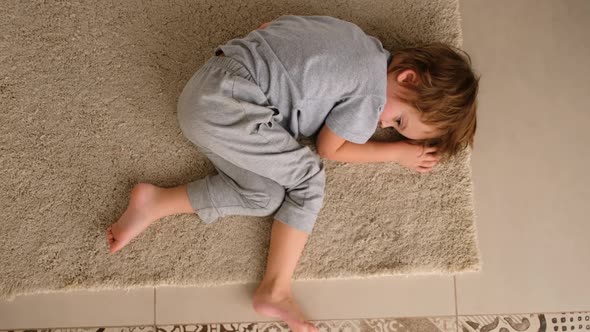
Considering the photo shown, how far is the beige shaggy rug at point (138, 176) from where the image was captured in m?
0.99

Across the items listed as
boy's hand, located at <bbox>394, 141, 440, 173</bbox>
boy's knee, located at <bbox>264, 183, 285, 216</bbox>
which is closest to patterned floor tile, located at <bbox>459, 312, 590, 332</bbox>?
boy's hand, located at <bbox>394, 141, 440, 173</bbox>

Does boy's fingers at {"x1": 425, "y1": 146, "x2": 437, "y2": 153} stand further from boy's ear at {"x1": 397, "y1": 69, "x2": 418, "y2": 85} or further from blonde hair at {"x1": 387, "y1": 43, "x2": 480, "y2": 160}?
boy's ear at {"x1": 397, "y1": 69, "x2": 418, "y2": 85}

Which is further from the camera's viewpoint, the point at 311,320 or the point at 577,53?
the point at 577,53

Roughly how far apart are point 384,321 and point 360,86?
472 millimetres

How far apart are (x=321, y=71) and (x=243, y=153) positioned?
199 millimetres

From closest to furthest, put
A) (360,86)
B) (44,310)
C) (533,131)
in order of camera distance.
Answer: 1. (360,86)
2. (44,310)
3. (533,131)

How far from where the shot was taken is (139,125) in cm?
104

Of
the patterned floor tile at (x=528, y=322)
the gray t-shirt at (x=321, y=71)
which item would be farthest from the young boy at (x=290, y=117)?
the patterned floor tile at (x=528, y=322)

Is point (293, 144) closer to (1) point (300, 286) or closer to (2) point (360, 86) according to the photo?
(2) point (360, 86)

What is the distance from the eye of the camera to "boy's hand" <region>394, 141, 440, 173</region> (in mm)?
1013

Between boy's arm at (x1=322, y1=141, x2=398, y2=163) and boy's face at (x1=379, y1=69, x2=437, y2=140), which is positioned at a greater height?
boy's face at (x1=379, y1=69, x2=437, y2=140)

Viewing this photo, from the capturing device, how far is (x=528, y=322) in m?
1.02

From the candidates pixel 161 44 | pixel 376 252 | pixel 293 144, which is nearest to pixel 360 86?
pixel 293 144

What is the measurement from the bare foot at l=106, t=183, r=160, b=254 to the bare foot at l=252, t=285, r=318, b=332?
26cm
